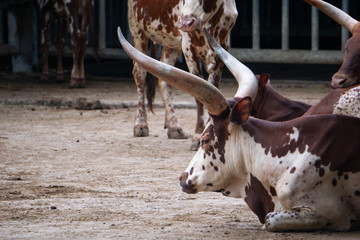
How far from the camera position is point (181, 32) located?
315 inches

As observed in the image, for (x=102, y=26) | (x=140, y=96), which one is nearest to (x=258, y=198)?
(x=140, y=96)

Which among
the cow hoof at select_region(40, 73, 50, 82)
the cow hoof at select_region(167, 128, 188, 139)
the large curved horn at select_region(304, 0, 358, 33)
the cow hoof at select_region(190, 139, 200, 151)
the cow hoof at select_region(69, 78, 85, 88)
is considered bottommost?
the cow hoof at select_region(40, 73, 50, 82)

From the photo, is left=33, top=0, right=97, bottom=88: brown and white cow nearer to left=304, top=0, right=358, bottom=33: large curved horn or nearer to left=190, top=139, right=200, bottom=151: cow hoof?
left=190, top=139, right=200, bottom=151: cow hoof

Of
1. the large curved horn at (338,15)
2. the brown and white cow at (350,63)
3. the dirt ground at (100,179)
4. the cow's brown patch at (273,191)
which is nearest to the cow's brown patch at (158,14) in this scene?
the dirt ground at (100,179)

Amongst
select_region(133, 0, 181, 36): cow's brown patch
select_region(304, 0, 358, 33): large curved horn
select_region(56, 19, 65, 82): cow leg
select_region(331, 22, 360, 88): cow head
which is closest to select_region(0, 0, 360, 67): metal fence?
select_region(56, 19, 65, 82): cow leg

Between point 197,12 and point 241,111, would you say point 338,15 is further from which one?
point 241,111

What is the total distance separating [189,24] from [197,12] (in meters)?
0.29

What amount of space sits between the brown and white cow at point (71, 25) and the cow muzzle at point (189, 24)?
6.05 metres

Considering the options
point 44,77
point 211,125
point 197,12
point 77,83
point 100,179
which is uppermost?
point 197,12

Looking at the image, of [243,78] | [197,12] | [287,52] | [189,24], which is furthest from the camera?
[287,52]

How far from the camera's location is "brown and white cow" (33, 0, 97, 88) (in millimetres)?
13125

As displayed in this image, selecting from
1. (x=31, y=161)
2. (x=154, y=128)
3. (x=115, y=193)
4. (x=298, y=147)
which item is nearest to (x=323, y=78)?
(x=154, y=128)

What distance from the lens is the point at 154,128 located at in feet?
30.9

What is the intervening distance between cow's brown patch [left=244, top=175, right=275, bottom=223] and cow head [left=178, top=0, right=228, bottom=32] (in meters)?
2.86
